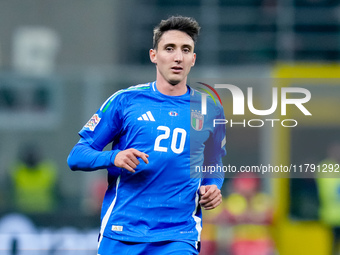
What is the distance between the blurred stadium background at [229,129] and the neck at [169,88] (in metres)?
2.60

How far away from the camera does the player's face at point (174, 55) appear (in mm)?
4582

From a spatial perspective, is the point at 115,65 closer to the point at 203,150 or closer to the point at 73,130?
the point at 73,130

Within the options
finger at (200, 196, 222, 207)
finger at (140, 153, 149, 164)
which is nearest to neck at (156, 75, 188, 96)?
finger at (140, 153, 149, 164)

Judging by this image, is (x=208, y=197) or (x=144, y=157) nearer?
(x=144, y=157)

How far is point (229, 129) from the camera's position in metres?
8.72

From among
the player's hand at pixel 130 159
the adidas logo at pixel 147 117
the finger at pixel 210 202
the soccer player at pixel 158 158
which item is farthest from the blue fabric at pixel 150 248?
the adidas logo at pixel 147 117

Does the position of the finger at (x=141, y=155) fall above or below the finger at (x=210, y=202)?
above

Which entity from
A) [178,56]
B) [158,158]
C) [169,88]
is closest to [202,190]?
[158,158]

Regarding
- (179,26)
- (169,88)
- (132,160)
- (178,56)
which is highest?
(179,26)

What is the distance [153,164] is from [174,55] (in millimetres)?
651

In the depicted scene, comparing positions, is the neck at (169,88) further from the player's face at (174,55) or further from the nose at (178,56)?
the nose at (178,56)

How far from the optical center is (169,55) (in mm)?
4590

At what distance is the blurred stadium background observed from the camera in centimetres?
1098

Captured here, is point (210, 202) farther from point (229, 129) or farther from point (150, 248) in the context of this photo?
point (229, 129)
